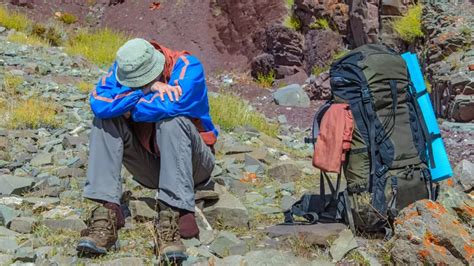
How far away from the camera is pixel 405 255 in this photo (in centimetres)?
306

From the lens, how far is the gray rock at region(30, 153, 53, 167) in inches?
192

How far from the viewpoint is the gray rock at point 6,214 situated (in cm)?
351

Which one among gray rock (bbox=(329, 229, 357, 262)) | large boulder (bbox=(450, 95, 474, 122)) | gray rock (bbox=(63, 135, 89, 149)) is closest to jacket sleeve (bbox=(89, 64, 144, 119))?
gray rock (bbox=(329, 229, 357, 262))

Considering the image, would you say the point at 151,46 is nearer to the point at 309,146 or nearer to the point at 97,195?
the point at 97,195

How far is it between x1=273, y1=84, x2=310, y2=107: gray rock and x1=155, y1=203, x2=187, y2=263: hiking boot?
7464 mm

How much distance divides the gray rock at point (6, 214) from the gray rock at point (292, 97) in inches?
285

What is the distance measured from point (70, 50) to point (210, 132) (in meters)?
9.86

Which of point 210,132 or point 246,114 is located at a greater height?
point 210,132

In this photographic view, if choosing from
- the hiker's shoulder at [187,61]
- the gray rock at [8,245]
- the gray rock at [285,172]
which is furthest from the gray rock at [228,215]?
the gray rock at [285,172]

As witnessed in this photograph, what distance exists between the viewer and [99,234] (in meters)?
3.12

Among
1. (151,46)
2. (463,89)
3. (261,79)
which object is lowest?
(261,79)

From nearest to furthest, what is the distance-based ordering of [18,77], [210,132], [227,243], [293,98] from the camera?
[227,243] → [210,132] → [18,77] → [293,98]

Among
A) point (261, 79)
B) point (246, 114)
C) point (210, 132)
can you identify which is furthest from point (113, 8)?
point (210, 132)

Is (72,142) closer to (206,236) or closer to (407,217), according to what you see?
(206,236)
